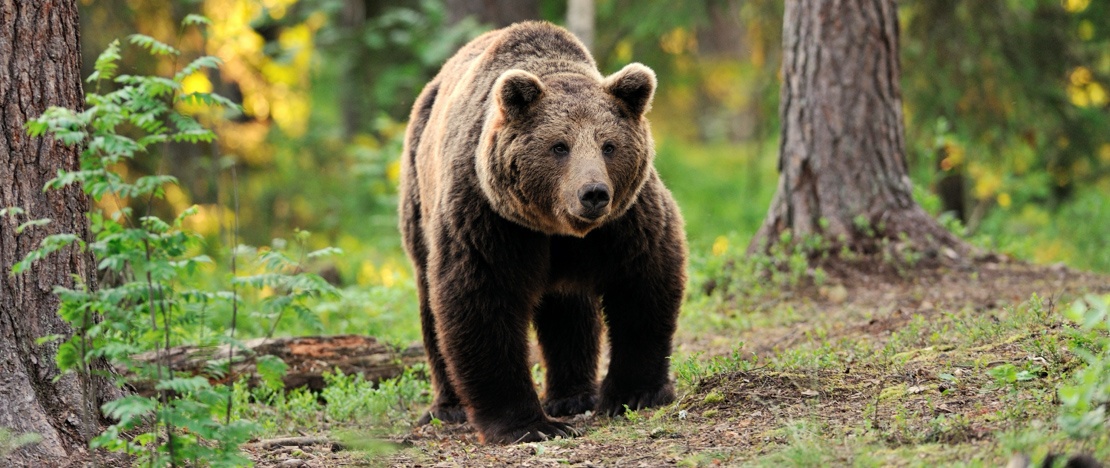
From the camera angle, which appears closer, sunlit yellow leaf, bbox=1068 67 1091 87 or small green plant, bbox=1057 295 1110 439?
small green plant, bbox=1057 295 1110 439

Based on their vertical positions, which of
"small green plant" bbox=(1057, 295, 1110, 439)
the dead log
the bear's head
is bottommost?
the dead log

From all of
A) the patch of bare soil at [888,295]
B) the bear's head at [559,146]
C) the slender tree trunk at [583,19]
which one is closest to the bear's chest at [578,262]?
the bear's head at [559,146]

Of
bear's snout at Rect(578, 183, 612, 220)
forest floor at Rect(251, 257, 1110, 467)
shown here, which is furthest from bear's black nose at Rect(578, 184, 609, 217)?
→ forest floor at Rect(251, 257, 1110, 467)

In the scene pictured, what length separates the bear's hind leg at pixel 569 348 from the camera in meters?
6.53

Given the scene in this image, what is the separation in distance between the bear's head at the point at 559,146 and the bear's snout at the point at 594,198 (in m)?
0.08

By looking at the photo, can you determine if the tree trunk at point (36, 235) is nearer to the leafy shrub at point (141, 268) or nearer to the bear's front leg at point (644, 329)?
the leafy shrub at point (141, 268)

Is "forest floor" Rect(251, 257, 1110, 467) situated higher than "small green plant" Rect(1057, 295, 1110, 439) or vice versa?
"small green plant" Rect(1057, 295, 1110, 439)

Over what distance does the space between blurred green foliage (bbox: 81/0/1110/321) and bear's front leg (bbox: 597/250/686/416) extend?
3142 millimetres

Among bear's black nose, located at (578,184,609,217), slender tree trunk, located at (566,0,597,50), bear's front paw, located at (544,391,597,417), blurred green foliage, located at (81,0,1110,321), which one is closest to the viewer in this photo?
bear's black nose, located at (578,184,609,217)

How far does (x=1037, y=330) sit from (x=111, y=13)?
10614 mm

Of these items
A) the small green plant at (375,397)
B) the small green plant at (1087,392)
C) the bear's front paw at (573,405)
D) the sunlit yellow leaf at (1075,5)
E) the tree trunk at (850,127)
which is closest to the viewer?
the small green plant at (1087,392)

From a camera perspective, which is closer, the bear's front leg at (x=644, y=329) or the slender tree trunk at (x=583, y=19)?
the bear's front leg at (x=644, y=329)

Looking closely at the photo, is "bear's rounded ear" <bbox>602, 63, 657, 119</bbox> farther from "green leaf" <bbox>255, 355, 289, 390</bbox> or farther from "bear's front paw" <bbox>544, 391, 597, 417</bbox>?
"green leaf" <bbox>255, 355, 289, 390</bbox>

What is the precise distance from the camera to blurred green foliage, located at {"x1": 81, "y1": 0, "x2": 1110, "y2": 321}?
11312 mm
